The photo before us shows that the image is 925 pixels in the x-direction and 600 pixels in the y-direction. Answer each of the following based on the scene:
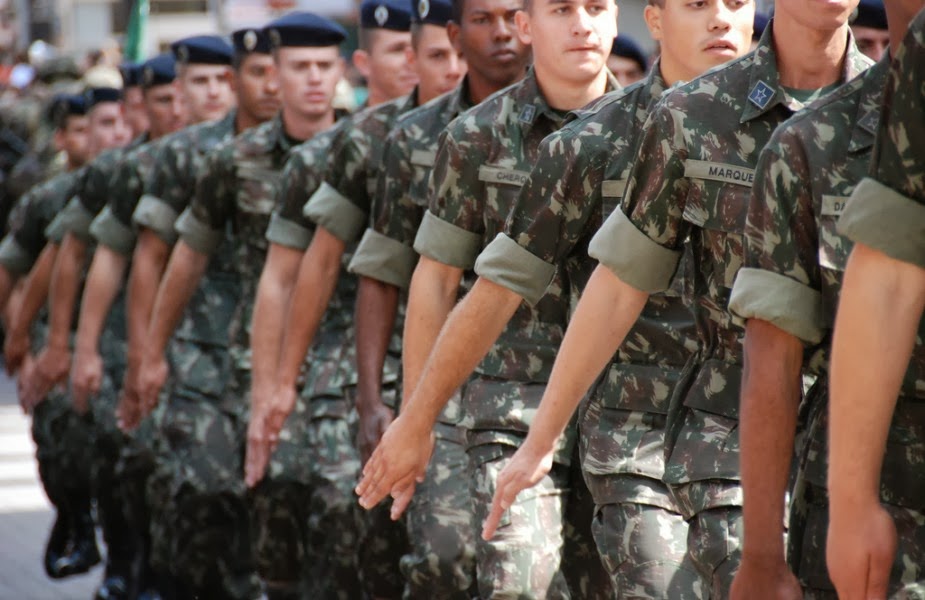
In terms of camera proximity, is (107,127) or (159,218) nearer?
(159,218)

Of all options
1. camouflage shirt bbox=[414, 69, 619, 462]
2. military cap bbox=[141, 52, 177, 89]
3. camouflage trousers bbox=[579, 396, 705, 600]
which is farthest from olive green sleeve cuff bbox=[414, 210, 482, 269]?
military cap bbox=[141, 52, 177, 89]

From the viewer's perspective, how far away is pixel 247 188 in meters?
9.22

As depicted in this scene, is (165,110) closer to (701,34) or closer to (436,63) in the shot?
(436,63)

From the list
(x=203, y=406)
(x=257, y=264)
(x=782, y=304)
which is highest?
(x=782, y=304)

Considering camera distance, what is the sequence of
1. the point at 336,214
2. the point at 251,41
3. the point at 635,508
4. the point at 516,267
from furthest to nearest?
the point at 251,41
the point at 336,214
the point at 516,267
the point at 635,508

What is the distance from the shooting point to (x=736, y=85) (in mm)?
4703

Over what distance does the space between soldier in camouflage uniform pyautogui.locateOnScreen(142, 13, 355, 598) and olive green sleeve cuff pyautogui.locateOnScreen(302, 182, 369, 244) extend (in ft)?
4.63

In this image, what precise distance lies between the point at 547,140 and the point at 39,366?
6.91 meters

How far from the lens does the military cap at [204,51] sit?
→ 11.3 meters

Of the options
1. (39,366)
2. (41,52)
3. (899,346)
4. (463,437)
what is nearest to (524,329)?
(463,437)

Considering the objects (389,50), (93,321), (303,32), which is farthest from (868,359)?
(93,321)

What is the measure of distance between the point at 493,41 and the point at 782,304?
10.9 ft

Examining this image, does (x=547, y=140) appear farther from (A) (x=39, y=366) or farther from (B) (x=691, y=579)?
(A) (x=39, y=366)

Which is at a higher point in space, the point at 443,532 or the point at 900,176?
the point at 900,176
